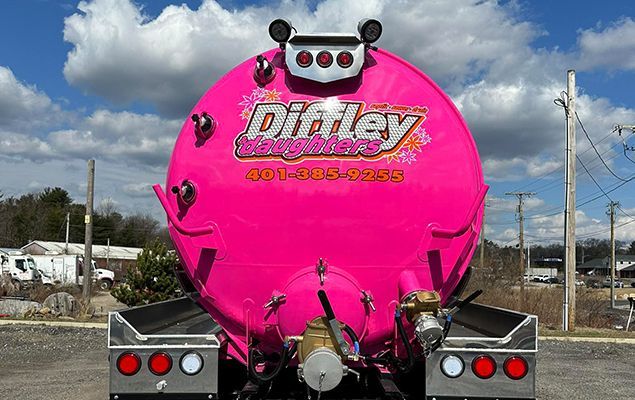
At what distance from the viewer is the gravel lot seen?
27.4ft

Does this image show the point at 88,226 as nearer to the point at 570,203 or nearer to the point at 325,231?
the point at 570,203

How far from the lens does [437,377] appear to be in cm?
341

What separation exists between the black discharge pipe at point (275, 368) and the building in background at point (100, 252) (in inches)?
1832

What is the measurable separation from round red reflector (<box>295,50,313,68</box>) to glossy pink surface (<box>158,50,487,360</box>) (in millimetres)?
115

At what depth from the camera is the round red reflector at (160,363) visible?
11.3 ft

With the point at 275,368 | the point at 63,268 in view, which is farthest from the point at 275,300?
the point at 63,268

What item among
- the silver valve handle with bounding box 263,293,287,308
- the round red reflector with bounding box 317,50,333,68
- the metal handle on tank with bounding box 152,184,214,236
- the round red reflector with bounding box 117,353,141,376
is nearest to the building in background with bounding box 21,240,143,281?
the metal handle on tank with bounding box 152,184,214,236

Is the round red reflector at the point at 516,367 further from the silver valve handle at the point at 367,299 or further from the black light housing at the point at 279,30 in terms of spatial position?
the black light housing at the point at 279,30

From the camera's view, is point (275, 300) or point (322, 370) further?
point (275, 300)

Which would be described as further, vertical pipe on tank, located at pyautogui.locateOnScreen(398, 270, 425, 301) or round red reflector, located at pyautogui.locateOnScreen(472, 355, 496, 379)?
vertical pipe on tank, located at pyautogui.locateOnScreen(398, 270, 425, 301)

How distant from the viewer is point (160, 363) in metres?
3.46

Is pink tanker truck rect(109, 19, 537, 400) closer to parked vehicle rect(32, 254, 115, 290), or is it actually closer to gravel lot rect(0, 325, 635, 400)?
gravel lot rect(0, 325, 635, 400)

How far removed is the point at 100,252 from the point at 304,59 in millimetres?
69472

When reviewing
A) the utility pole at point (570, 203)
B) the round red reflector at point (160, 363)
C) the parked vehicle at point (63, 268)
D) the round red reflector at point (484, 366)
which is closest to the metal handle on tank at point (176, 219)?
the round red reflector at point (160, 363)
